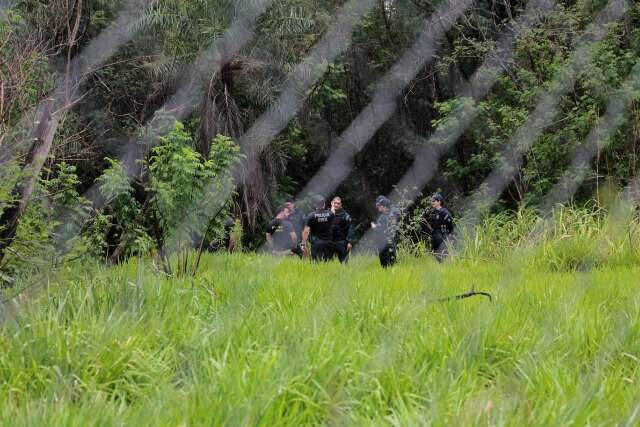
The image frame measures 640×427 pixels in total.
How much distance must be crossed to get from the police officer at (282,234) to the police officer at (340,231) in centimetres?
94

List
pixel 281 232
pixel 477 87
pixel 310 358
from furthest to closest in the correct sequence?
pixel 477 87 < pixel 281 232 < pixel 310 358

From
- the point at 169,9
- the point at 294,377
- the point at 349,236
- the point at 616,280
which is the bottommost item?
the point at 349,236

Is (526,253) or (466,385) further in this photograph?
(526,253)

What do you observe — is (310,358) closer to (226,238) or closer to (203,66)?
(226,238)

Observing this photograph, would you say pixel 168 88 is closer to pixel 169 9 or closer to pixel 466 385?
pixel 169 9

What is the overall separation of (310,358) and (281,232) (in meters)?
7.34

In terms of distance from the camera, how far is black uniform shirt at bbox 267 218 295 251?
370 inches

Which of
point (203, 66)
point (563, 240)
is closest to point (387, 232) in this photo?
point (563, 240)

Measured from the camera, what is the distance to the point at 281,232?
9.42m

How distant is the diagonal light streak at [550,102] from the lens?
10.6 meters

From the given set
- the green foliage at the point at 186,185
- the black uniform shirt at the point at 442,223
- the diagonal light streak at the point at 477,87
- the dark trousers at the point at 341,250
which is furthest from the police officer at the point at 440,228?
the green foliage at the point at 186,185

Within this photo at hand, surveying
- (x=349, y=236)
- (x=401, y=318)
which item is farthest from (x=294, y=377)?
(x=349, y=236)

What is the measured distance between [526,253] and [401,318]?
14.6ft

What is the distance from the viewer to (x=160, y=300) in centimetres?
300
